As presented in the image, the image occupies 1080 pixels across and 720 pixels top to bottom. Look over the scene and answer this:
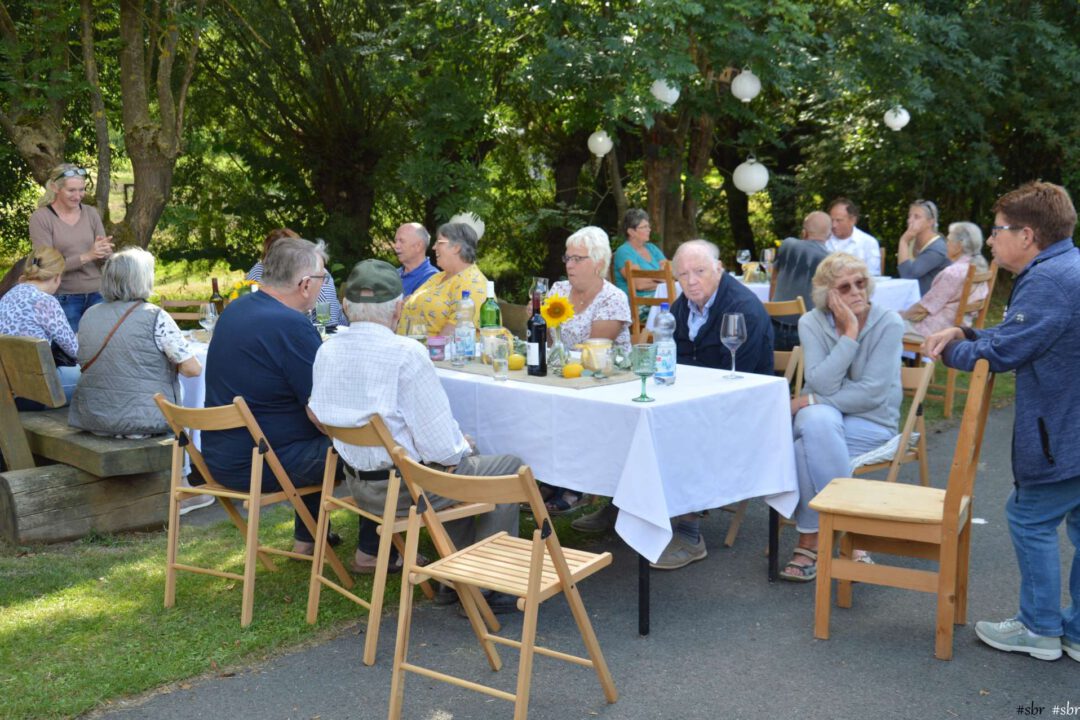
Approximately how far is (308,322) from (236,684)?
1442mm

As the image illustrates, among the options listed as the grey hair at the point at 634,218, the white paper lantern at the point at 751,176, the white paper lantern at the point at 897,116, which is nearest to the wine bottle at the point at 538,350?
the grey hair at the point at 634,218

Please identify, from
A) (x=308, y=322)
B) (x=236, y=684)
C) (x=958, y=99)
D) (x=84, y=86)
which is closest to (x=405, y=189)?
(x=84, y=86)

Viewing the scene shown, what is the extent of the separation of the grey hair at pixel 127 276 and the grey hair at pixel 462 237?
1.65 metres

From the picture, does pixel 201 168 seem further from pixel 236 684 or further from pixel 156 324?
pixel 236 684

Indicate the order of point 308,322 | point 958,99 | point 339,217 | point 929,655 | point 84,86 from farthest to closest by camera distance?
point 958,99
point 339,217
point 84,86
point 308,322
point 929,655

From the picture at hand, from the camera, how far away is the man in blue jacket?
10.6 feet

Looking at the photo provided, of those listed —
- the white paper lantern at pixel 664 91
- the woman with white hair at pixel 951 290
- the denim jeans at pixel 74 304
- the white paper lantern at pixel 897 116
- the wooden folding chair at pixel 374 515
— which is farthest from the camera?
the white paper lantern at pixel 897 116

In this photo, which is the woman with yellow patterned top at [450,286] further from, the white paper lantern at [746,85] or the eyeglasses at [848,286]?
the white paper lantern at [746,85]

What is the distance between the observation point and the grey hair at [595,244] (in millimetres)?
5320

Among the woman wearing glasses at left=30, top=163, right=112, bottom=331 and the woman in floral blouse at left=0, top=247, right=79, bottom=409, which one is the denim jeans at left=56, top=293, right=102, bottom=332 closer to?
the woman wearing glasses at left=30, top=163, right=112, bottom=331

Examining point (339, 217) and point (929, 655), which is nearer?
point (929, 655)

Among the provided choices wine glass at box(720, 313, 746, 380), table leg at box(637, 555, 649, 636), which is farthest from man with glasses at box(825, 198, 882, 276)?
table leg at box(637, 555, 649, 636)

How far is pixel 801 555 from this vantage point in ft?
14.1

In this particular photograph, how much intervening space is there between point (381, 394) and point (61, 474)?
2142mm
